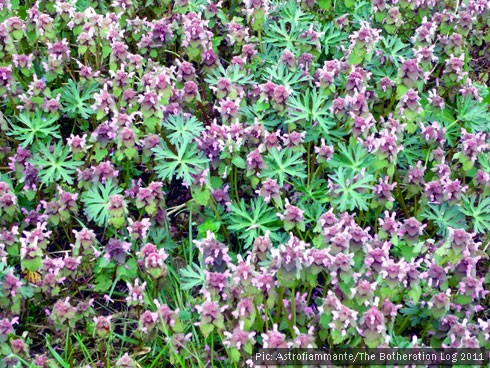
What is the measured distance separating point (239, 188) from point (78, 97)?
1.16 metres

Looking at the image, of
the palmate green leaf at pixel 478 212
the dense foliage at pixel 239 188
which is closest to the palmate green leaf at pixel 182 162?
the dense foliage at pixel 239 188

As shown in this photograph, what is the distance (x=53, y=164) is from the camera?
4289mm

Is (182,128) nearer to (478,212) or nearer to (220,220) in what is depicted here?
(220,220)

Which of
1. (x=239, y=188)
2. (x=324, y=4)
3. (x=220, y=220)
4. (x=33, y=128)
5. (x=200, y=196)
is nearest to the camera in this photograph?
(x=200, y=196)

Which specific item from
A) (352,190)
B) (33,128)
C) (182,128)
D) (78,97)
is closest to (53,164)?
(33,128)

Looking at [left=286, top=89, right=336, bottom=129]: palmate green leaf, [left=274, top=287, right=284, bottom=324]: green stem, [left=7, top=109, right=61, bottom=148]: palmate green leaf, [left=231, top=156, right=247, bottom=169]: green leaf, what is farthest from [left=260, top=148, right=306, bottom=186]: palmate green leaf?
[left=7, top=109, right=61, bottom=148]: palmate green leaf

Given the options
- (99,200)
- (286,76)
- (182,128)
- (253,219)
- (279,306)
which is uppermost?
(286,76)

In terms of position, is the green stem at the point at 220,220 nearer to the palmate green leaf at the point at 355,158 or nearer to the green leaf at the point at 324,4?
the palmate green leaf at the point at 355,158

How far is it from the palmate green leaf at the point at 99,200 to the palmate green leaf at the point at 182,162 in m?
0.28

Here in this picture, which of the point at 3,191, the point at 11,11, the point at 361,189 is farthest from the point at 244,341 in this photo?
the point at 11,11

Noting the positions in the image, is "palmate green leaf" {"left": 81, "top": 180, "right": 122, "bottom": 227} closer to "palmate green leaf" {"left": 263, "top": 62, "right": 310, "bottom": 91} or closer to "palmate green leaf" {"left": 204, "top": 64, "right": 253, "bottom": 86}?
"palmate green leaf" {"left": 204, "top": 64, "right": 253, "bottom": 86}

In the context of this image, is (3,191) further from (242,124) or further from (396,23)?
(396,23)

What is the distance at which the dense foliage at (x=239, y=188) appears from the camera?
361 cm

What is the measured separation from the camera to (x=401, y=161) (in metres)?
4.64
